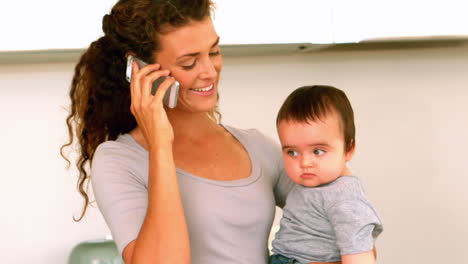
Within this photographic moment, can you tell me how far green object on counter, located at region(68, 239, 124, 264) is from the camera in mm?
2338

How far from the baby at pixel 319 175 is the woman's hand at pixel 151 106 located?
Answer: 0.28 m

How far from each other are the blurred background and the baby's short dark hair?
2.66ft

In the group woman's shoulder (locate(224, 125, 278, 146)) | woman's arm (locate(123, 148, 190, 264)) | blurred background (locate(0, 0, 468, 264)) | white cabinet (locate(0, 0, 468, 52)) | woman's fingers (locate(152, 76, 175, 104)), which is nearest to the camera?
woman's arm (locate(123, 148, 190, 264))

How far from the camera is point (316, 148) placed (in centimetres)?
159

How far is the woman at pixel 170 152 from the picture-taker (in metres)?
1.49

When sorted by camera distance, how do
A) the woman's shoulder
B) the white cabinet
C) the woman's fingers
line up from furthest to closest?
the white cabinet, the woman's shoulder, the woman's fingers

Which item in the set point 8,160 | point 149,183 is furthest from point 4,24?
point 149,183

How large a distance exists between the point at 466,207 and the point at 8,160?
5.66 feet

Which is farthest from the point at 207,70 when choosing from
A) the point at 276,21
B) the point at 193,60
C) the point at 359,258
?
the point at 276,21

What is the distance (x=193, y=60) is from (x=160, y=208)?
372 mm

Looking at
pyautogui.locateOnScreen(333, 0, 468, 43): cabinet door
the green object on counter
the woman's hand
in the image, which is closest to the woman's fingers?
the woman's hand

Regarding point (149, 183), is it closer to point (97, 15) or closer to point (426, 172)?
point (97, 15)

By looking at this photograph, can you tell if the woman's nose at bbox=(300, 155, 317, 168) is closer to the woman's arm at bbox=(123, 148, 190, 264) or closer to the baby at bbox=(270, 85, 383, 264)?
the baby at bbox=(270, 85, 383, 264)

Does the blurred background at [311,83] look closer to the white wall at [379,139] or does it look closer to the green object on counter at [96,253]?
the white wall at [379,139]
